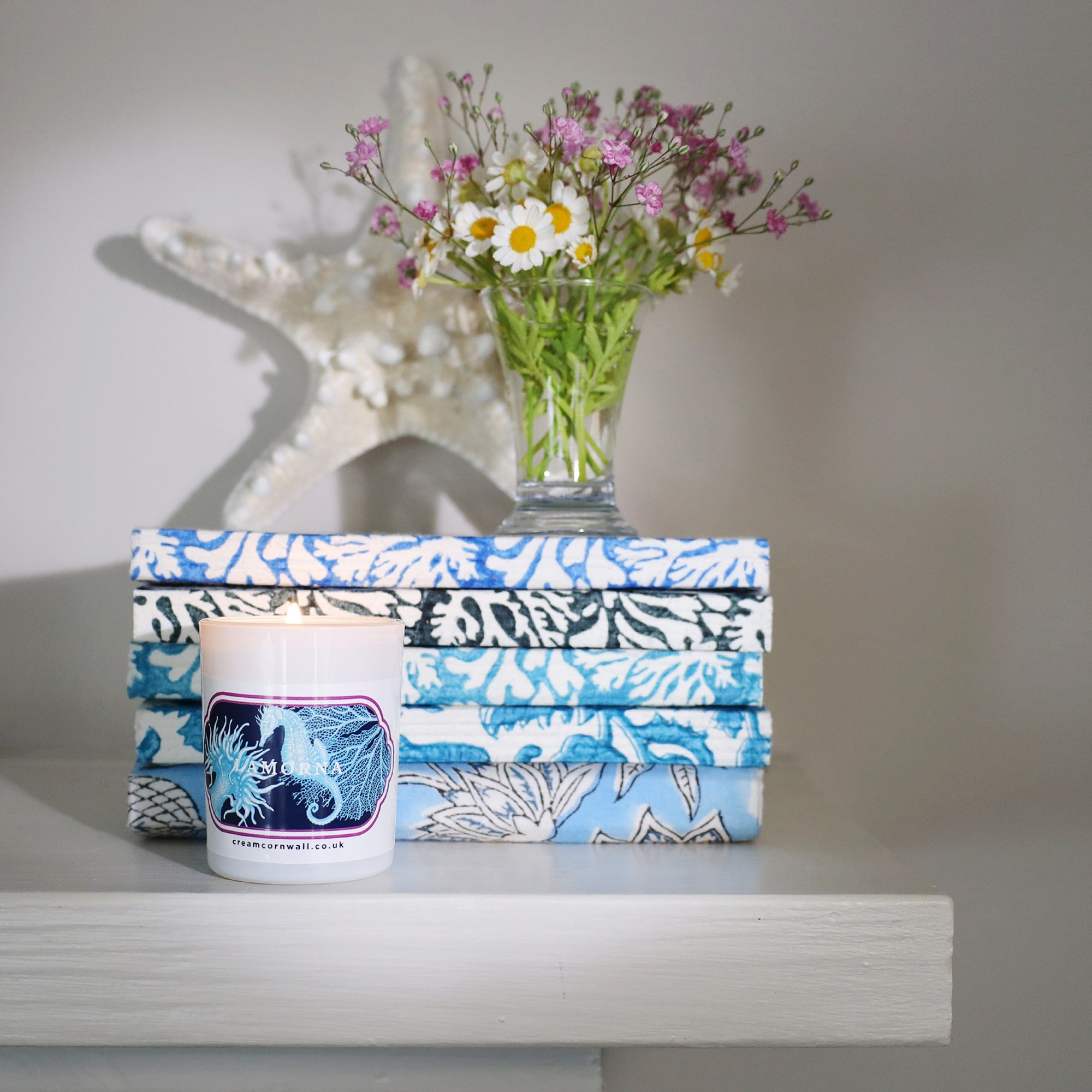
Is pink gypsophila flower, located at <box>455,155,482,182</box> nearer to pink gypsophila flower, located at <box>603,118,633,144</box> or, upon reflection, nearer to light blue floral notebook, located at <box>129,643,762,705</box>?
pink gypsophila flower, located at <box>603,118,633,144</box>

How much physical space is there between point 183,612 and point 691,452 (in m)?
0.45

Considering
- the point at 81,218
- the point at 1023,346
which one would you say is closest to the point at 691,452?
the point at 1023,346

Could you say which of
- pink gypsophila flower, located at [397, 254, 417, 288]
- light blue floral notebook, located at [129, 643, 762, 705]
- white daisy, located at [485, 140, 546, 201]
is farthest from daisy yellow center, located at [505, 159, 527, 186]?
light blue floral notebook, located at [129, 643, 762, 705]

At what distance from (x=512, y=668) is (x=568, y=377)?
0.68 feet

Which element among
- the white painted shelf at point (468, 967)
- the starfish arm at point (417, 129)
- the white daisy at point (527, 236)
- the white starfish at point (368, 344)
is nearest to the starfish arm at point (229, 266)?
the white starfish at point (368, 344)

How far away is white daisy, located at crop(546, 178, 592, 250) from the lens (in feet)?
1.95

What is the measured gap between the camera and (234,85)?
802 mm

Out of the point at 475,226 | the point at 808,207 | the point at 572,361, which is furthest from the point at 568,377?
the point at 808,207

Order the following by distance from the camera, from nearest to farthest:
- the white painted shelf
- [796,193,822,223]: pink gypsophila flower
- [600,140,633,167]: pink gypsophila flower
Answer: the white painted shelf, [600,140,633,167]: pink gypsophila flower, [796,193,822,223]: pink gypsophila flower

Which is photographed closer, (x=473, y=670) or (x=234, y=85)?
(x=473, y=670)

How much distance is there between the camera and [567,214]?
595 mm

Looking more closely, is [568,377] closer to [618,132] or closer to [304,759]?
[618,132]

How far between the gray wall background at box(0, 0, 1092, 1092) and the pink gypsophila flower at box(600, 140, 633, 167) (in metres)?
0.25

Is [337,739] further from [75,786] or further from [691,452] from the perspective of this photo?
[691,452]
